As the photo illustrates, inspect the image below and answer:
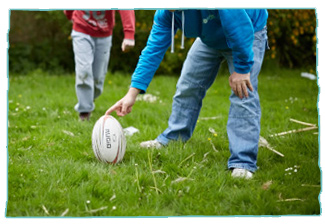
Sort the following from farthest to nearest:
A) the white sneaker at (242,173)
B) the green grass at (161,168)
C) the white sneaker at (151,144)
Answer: the white sneaker at (151,144) < the white sneaker at (242,173) < the green grass at (161,168)

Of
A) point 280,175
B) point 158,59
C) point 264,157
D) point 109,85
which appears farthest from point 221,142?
point 109,85

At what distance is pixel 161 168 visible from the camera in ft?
8.63

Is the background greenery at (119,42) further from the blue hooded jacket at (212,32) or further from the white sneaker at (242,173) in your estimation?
the white sneaker at (242,173)

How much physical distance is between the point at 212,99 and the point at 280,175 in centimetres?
197

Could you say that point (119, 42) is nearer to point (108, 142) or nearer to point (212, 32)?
point (108, 142)

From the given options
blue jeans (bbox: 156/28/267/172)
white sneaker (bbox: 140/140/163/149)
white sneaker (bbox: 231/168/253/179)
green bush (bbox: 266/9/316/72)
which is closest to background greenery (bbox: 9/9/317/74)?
green bush (bbox: 266/9/316/72)

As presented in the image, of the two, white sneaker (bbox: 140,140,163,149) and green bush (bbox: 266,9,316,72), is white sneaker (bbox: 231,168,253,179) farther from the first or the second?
green bush (bbox: 266,9,316,72)

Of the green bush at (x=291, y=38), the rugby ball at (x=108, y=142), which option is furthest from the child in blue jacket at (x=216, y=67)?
the green bush at (x=291, y=38)

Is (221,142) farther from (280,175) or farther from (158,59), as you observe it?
(158,59)

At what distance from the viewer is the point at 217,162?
2762mm

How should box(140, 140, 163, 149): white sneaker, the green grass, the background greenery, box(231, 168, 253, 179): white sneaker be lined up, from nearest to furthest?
the green grass < box(231, 168, 253, 179): white sneaker < the background greenery < box(140, 140, 163, 149): white sneaker

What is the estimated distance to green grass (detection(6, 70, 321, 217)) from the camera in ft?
7.03

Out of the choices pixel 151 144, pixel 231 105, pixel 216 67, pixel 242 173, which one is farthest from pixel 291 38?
pixel 151 144

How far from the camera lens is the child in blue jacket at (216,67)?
2273 mm
